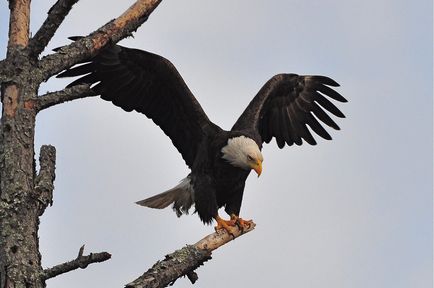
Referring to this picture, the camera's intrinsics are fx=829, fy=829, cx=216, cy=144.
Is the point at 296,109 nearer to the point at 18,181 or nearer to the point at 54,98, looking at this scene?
the point at 54,98

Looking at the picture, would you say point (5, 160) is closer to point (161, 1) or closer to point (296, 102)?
point (161, 1)

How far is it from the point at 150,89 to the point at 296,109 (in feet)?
6.66

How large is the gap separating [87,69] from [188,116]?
3.89 feet

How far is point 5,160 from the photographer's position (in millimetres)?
4656

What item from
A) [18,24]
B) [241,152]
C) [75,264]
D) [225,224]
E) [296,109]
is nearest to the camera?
Answer: [75,264]

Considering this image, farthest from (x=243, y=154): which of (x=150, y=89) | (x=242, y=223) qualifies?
(x=150, y=89)

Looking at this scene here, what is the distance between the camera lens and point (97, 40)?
209 inches

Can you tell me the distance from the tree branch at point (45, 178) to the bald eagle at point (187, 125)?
10.3 ft

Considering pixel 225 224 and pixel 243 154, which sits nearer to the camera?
pixel 225 224

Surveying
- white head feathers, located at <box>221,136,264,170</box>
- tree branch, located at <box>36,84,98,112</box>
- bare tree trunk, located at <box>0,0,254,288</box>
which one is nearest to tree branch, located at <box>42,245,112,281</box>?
bare tree trunk, located at <box>0,0,254,288</box>

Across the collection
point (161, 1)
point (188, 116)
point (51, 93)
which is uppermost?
point (188, 116)

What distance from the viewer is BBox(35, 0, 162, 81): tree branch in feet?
16.6

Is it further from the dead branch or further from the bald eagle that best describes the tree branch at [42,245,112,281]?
the bald eagle

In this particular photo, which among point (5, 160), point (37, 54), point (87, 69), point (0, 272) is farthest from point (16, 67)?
point (87, 69)
